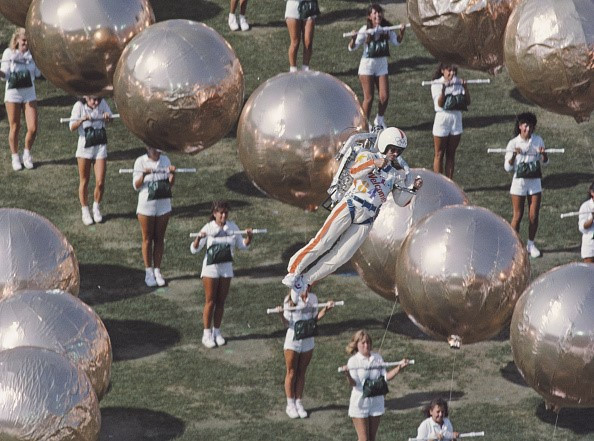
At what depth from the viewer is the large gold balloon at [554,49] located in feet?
52.5

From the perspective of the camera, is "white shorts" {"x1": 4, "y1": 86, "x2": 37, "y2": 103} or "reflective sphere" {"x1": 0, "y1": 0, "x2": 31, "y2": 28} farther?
"white shorts" {"x1": 4, "y1": 86, "x2": 37, "y2": 103}

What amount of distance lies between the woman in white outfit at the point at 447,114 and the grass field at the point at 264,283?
1.32ft

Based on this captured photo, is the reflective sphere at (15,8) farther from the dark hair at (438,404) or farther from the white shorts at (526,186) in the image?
the white shorts at (526,186)

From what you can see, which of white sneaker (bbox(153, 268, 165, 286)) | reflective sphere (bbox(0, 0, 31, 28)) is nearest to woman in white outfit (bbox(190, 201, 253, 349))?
white sneaker (bbox(153, 268, 165, 286))

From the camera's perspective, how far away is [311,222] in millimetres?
22297

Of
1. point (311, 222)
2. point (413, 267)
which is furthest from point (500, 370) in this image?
point (413, 267)

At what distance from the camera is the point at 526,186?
22.0 metres

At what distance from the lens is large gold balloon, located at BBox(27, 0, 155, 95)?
16.5 metres

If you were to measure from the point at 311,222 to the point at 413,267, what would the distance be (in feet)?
23.0

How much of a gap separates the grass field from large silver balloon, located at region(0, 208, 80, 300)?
12.1ft

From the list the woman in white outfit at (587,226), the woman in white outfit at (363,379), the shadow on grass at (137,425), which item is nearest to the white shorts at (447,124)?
the woman in white outfit at (587,226)

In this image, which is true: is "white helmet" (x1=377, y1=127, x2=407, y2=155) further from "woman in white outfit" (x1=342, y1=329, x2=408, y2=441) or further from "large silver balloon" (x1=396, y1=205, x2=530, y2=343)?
"woman in white outfit" (x1=342, y1=329, x2=408, y2=441)

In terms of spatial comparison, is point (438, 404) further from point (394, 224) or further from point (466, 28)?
point (466, 28)

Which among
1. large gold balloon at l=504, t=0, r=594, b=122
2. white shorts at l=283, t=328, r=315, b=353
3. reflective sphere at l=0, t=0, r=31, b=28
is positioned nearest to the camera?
large gold balloon at l=504, t=0, r=594, b=122
